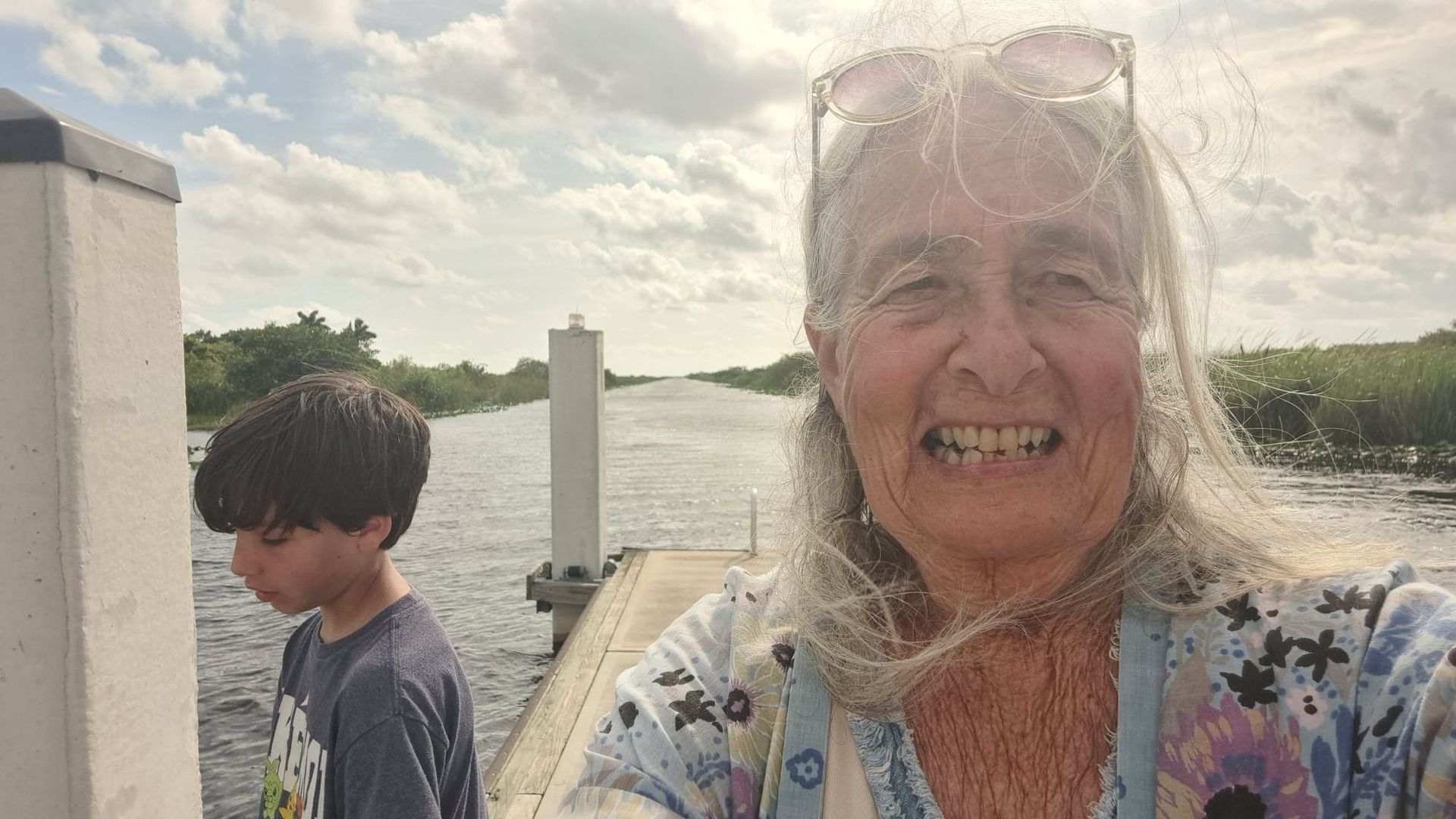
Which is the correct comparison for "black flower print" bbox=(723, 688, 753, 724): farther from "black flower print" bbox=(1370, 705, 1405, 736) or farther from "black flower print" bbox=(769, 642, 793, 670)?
"black flower print" bbox=(1370, 705, 1405, 736)

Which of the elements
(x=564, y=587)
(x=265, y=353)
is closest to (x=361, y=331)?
(x=265, y=353)

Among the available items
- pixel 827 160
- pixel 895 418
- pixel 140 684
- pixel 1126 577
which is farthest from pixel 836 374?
pixel 140 684

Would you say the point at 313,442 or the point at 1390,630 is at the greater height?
the point at 313,442

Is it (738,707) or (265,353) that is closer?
(738,707)

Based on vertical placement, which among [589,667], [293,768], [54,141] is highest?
[54,141]

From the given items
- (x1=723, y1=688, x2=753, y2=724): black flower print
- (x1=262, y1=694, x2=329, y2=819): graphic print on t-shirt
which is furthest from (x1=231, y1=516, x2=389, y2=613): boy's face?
(x1=723, y1=688, x2=753, y2=724): black flower print

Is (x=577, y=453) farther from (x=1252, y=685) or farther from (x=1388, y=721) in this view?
(x=1388, y=721)

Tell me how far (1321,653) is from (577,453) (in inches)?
285

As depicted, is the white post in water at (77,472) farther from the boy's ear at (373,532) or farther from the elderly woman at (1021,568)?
the elderly woman at (1021,568)

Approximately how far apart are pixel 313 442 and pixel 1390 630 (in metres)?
1.90

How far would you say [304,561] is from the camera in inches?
72.7

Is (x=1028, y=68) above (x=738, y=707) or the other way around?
above

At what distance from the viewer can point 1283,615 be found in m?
1.00

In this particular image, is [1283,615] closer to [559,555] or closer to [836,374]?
[836,374]
